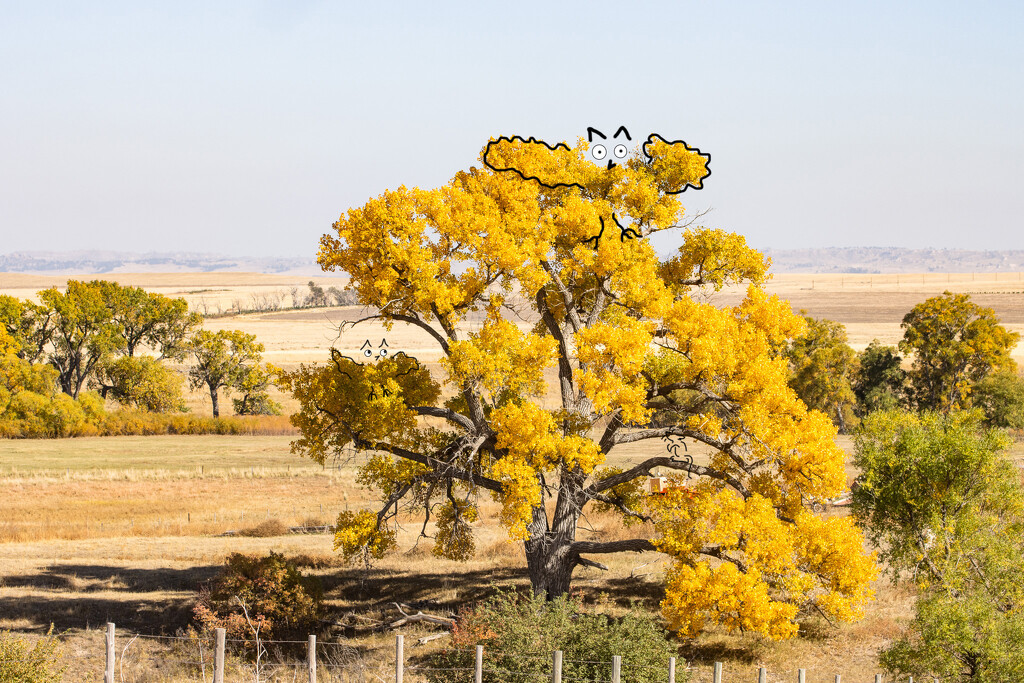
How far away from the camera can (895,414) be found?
22859 millimetres

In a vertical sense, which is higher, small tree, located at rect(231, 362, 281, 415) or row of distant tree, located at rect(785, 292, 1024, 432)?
row of distant tree, located at rect(785, 292, 1024, 432)

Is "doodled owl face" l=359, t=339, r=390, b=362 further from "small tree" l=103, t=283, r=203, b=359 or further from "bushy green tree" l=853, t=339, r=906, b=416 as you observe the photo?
"bushy green tree" l=853, t=339, r=906, b=416

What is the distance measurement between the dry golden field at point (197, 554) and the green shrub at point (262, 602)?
1.73 m

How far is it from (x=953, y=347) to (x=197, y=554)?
2083 inches

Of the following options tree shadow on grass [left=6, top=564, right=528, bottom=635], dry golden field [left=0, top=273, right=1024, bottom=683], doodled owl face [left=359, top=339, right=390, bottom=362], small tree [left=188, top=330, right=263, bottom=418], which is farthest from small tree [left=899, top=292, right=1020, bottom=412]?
small tree [left=188, top=330, right=263, bottom=418]

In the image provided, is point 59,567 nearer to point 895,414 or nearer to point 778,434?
point 778,434

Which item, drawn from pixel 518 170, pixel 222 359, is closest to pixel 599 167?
pixel 518 170

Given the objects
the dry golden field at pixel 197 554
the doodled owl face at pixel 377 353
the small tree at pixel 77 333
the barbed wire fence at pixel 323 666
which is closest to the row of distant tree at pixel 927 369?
the dry golden field at pixel 197 554

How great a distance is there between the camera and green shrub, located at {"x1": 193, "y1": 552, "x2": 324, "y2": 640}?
79.5 ft

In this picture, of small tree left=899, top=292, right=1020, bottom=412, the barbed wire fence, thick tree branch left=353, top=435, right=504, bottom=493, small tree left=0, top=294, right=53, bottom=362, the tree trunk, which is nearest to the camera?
the barbed wire fence

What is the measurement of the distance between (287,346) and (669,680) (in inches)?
4855

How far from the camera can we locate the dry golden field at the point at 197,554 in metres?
23.0

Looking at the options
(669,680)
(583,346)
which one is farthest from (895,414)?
(669,680)

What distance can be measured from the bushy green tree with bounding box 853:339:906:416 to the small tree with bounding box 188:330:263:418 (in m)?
54.9
